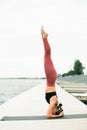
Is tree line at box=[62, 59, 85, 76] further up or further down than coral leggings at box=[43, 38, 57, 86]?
further down

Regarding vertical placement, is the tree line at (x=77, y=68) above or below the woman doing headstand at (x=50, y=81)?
below

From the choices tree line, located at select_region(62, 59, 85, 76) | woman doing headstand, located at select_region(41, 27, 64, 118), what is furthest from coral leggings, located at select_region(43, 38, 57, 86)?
tree line, located at select_region(62, 59, 85, 76)

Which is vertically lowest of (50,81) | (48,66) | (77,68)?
(77,68)

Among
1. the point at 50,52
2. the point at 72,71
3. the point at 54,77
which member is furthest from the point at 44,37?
the point at 72,71

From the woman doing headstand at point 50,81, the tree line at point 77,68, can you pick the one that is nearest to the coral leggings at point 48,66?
the woman doing headstand at point 50,81

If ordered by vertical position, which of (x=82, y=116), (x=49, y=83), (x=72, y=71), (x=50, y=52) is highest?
(x=50, y=52)

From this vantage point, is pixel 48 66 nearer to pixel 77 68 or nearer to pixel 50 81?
pixel 50 81

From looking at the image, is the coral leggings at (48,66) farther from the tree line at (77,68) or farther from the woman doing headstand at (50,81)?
the tree line at (77,68)

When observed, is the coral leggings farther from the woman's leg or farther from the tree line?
the tree line

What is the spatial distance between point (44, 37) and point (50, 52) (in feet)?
1.17

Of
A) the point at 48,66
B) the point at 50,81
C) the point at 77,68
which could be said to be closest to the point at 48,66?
the point at 48,66

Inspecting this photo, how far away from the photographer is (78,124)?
24.1 ft

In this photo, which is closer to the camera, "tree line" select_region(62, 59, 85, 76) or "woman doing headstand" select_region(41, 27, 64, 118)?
"woman doing headstand" select_region(41, 27, 64, 118)

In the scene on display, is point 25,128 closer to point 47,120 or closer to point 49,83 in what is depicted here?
point 47,120
